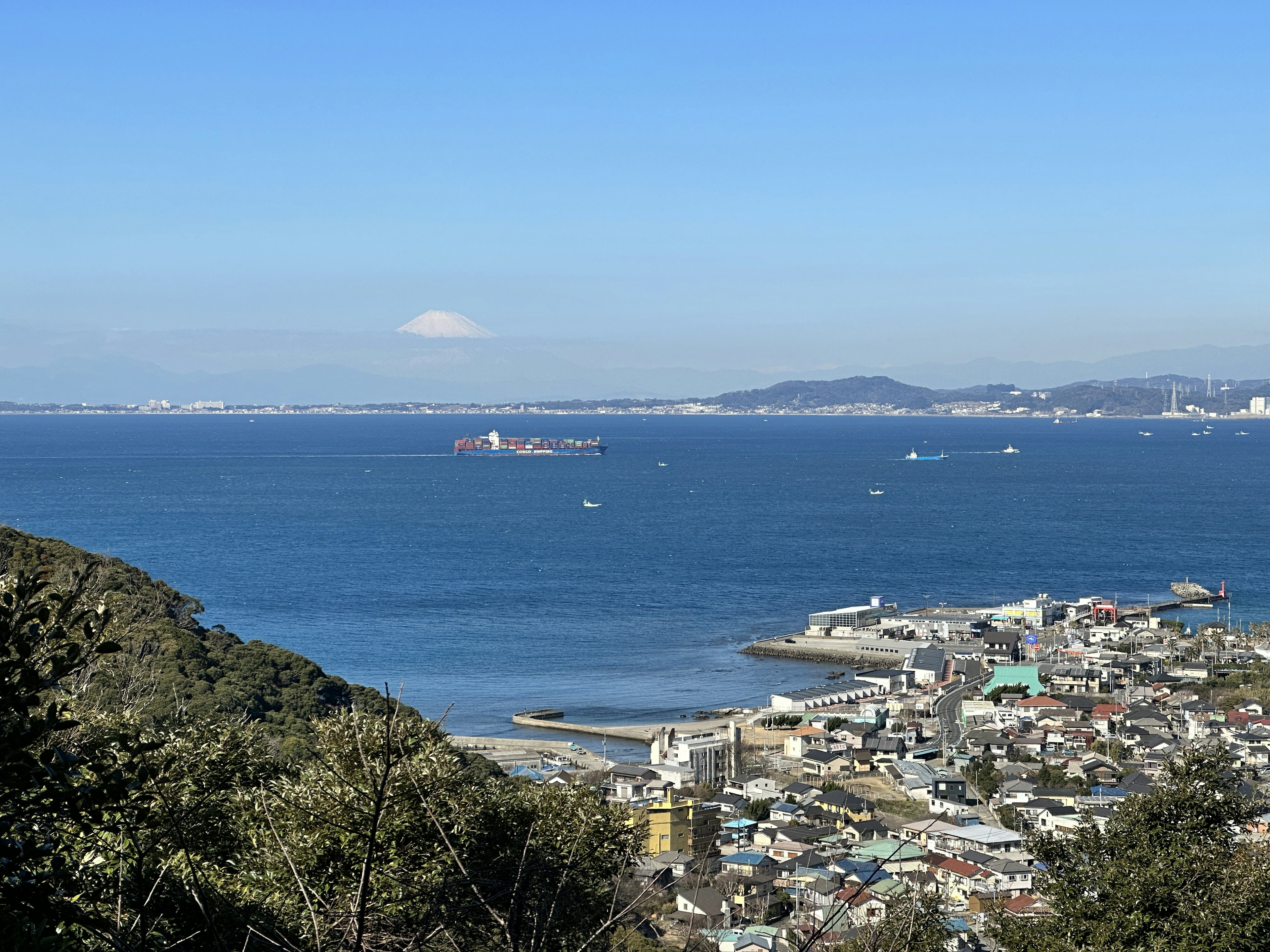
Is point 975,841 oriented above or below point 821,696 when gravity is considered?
above

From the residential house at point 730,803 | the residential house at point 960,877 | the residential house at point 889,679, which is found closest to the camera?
the residential house at point 960,877

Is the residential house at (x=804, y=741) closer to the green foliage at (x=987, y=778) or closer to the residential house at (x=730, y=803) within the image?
the green foliage at (x=987, y=778)

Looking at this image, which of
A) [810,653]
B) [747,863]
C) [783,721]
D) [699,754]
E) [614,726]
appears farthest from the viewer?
[810,653]

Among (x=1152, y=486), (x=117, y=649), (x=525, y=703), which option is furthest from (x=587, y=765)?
(x=1152, y=486)

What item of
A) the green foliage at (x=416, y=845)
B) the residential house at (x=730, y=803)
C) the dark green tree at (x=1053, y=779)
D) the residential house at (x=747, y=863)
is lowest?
the dark green tree at (x=1053, y=779)

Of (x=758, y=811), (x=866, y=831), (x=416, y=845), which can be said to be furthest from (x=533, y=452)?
(x=416, y=845)

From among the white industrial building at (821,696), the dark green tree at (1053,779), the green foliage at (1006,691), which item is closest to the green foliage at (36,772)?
the dark green tree at (1053,779)

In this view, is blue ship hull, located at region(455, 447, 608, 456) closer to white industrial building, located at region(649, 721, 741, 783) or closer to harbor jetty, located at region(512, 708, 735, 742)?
harbor jetty, located at region(512, 708, 735, 742)

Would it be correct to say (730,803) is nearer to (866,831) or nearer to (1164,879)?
(866,831)
